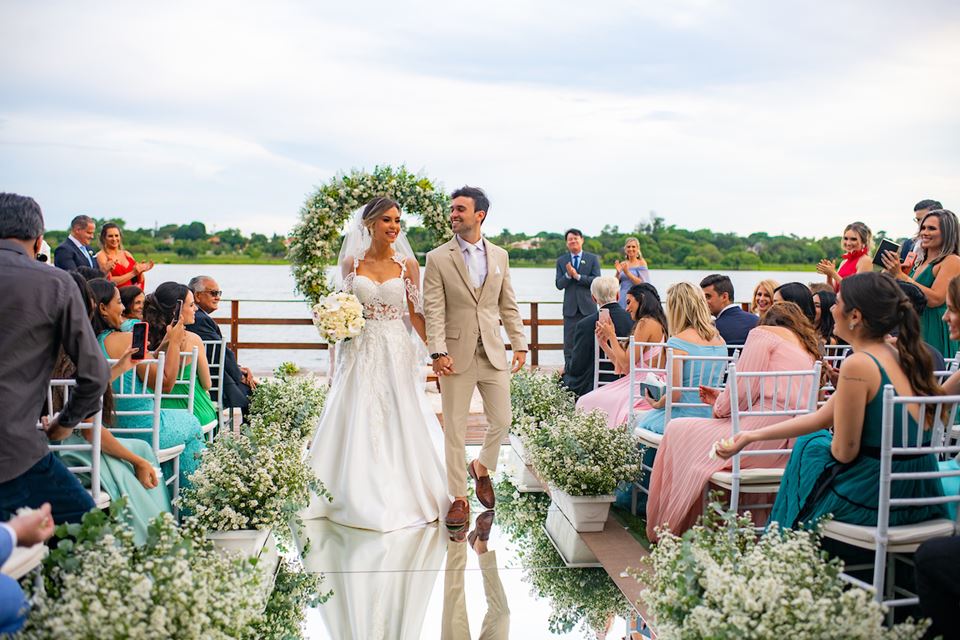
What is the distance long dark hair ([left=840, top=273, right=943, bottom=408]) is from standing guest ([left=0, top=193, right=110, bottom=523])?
2619mm

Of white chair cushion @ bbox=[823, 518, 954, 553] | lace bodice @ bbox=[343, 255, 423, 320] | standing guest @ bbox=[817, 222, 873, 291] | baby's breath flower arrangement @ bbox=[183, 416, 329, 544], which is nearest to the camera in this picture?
white chair cushion @ bbox=[823, 518, 954, 553]

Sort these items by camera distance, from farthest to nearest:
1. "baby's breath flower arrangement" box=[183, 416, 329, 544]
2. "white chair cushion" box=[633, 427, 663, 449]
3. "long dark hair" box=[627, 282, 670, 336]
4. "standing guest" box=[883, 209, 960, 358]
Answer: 1. "long dark hair" box=[627, 282, 670, 336]
2. "standing guest" box=[883, 209, 960, 358]
3. "white chair cushion" box=[633, 427, 663, 449]
4. "baby's breath flower arrangement" box=[183, 416, 329, 544]

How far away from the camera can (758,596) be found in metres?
2.36

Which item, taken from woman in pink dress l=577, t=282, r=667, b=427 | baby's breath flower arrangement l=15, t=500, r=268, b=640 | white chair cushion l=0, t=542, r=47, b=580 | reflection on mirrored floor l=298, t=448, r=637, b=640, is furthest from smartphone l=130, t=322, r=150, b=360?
woman in pink dress l=577, t=282, r=667, b=427

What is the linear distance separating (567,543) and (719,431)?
1.06m

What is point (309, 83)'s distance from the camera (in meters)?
20.4

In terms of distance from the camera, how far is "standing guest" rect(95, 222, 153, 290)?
8.30m

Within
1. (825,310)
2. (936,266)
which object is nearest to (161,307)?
(825,310)

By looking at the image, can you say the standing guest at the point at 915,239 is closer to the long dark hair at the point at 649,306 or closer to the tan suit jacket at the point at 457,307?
the long dark hair at the point at 649,306

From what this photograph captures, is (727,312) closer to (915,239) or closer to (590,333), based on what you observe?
(590,333)

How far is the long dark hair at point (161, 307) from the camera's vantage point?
498cm

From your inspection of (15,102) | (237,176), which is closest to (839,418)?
(15,102)

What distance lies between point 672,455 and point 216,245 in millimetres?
11326

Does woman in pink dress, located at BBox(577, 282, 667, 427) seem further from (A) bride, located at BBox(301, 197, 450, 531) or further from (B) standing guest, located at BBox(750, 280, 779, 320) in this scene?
(A) bride, located at BBox(301, 197, 450, 531)
